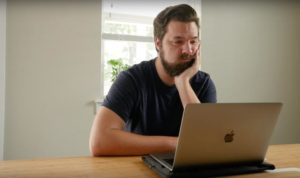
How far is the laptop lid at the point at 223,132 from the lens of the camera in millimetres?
793

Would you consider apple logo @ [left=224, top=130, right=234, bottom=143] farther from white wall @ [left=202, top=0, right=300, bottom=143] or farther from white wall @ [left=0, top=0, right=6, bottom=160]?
white wall @ [left=202, top=0, right=300, bottom=143]

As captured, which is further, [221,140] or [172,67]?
[172,67]

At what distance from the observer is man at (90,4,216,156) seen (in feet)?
4.58

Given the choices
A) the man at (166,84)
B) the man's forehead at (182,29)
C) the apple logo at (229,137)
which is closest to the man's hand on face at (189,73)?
the man at (166,84)

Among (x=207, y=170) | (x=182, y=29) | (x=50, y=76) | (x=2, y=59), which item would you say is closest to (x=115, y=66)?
(x=50, y=76)

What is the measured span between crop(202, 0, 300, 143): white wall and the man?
1.75m

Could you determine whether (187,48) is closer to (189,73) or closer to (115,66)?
(189,73)

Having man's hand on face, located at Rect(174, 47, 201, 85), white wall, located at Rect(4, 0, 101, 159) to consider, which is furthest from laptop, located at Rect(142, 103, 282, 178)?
white wall, located at Rect(4, 0, 101, 159)

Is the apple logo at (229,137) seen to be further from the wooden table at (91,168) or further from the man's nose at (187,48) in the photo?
the man's nose at (187,48)

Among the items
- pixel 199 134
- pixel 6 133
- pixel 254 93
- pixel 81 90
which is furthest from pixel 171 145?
pixel 254 93

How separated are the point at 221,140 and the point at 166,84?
0.69 meters

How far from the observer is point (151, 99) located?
1.46 metres

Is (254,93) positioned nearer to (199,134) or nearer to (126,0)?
(126,0)

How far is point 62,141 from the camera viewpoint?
9.17ft
